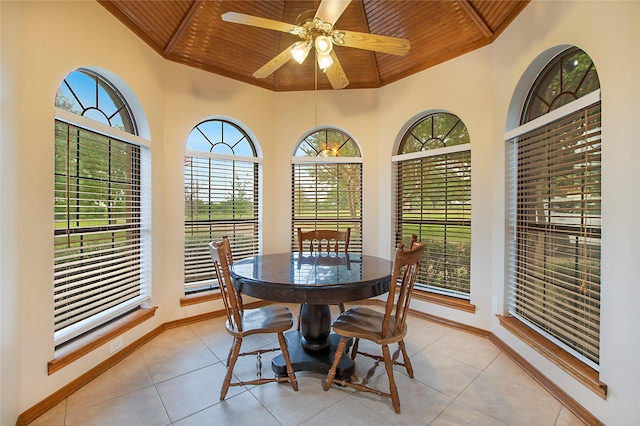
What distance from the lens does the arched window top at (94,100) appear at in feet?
6.82

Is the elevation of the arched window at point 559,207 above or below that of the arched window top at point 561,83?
below

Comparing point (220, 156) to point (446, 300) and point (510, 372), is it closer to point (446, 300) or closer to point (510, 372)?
point (446, 300)

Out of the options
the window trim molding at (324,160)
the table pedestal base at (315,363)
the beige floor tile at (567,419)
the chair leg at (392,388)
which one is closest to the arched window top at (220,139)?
the window trim molding at (324,160)

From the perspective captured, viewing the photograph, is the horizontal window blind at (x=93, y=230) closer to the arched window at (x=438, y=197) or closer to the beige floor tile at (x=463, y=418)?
the beige floor tile at (x=463, y=418)

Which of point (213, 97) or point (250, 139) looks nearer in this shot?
point (213, 97)

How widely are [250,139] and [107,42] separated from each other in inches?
64.8

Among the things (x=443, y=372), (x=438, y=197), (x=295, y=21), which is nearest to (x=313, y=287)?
(x=443, y=372)

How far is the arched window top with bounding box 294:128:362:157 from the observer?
3.78m

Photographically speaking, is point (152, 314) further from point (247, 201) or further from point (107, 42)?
point (107, 42)

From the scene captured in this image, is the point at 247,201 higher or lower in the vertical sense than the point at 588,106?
lower

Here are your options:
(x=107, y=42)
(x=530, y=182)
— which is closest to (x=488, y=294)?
(x=530, y=182)

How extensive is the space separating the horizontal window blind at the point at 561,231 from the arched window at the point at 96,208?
11.2 feet

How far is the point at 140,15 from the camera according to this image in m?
2.44

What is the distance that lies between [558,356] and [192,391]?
2485 millimetres
